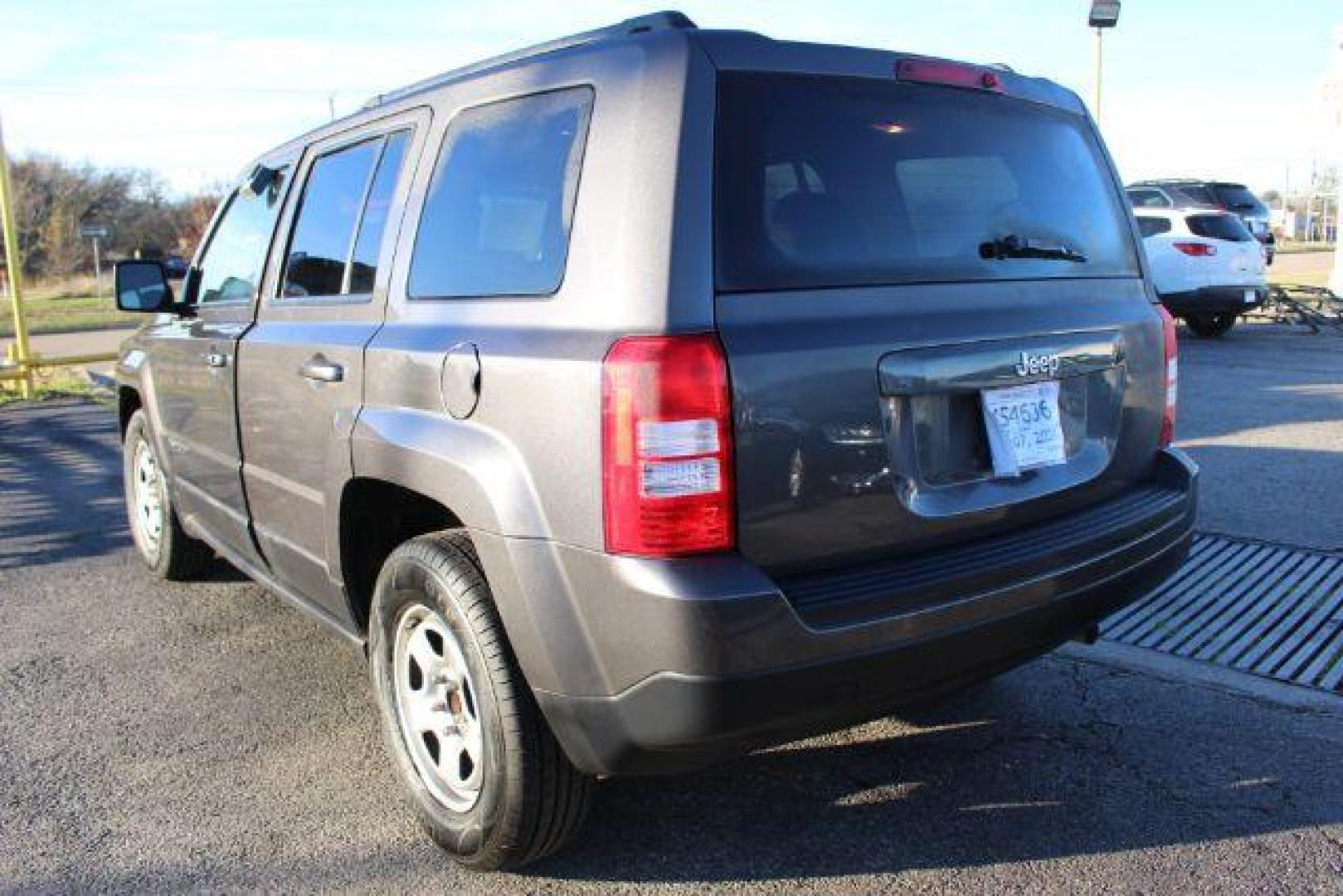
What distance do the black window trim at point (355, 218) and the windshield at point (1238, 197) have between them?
1577 centimetres

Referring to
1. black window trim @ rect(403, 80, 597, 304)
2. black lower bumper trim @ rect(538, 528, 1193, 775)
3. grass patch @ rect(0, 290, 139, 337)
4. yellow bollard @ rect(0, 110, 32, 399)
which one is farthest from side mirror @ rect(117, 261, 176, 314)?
grass patch @ rect(0, 290, 139, 337)

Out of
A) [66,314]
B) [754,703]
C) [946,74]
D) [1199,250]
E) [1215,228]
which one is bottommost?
[754,703]

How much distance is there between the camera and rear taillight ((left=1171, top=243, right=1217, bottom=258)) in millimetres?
13641

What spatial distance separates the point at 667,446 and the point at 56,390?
1253 cm

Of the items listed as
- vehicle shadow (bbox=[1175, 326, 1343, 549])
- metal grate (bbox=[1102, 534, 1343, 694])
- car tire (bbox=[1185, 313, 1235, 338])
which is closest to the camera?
metal grate (bbox=[1102, 534, 1343, 694])

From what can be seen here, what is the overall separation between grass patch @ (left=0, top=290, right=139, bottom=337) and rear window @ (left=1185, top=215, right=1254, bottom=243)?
61.2 feet

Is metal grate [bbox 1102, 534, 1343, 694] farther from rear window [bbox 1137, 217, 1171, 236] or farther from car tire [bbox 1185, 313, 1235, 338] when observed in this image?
car tire [bbox 1185, 313, 1235, 338]

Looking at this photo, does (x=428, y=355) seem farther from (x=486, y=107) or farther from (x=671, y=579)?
(x=671, y=579)

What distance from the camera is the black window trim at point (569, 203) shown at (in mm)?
2426

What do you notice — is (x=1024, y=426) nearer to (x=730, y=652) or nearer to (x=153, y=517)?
(x=730, y=652)

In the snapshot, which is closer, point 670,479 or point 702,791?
point 670,479

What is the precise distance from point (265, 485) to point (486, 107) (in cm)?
159

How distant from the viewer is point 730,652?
2172 mm

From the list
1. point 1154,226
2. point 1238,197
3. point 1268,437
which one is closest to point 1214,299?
point 1154,226
